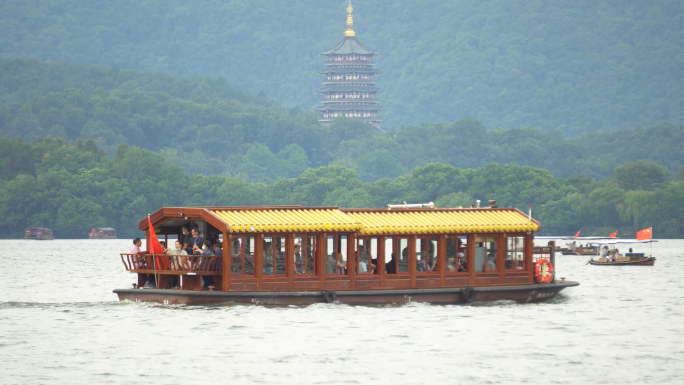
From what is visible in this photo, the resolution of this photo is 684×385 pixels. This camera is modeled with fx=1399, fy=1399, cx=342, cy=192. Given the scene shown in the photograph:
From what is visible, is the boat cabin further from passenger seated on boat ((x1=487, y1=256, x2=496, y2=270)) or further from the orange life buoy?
the orange life buoy

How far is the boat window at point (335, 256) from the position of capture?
34.8m

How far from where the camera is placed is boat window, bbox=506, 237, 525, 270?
121 feet

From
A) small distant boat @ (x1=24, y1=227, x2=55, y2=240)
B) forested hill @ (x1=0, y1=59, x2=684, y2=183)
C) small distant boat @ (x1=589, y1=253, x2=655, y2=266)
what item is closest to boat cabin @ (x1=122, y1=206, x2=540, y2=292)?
small distant boat @ (x1=589, y1=253, x2=655, y2=266)

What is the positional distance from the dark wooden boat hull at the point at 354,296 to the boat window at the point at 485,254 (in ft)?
2.44

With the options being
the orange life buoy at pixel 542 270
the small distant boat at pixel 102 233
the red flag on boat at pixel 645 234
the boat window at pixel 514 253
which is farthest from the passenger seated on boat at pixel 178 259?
the small distant boat at pixel 102 233

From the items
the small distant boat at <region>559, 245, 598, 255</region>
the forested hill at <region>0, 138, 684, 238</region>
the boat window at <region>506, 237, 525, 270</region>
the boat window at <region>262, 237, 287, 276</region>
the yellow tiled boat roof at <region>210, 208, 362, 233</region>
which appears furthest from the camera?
the forested hill at <region>0, 138, 684, 238</region>

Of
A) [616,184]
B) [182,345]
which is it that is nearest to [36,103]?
[616,184]

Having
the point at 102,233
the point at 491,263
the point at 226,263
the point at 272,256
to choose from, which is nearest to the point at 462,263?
the point at 491,263

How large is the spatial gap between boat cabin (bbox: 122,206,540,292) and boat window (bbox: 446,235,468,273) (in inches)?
1.0

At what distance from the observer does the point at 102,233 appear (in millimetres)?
116250

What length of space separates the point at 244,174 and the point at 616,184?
2013 inches

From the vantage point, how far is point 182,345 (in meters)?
29.7

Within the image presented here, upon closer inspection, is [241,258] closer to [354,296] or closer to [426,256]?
[354,296]

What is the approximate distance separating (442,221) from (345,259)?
9.09ft
